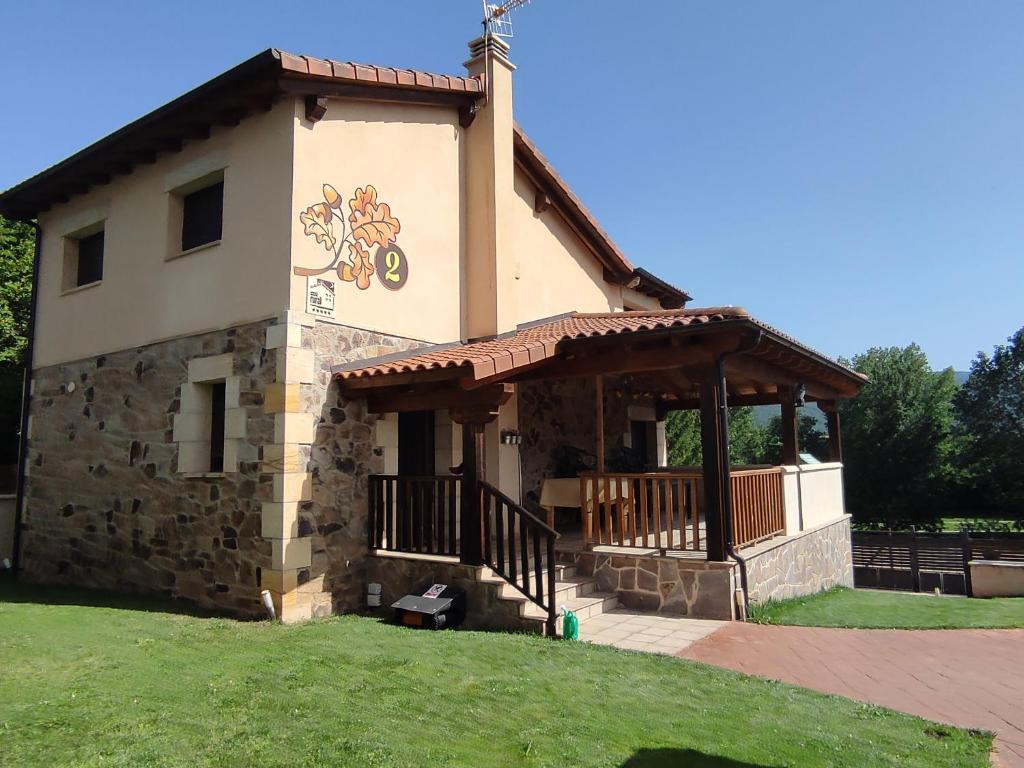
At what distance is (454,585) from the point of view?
23.5 feet

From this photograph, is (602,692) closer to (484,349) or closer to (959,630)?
(484,349)

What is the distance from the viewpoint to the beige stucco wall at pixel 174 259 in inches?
299

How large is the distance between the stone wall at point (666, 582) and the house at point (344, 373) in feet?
0.09

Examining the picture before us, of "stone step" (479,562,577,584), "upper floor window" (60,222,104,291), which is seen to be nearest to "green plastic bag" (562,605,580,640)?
"stone step" (479,562,577,584)

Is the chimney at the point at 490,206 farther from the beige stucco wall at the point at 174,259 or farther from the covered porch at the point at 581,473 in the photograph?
the beige stucco wall at the point at 174,259

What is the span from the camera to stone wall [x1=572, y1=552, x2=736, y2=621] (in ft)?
23.5

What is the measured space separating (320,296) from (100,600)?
14.6ft

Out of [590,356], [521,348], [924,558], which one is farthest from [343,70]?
[924,558]

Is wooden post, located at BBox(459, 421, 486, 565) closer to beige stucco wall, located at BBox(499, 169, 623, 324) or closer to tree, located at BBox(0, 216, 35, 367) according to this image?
beige stucco wall, located at BBox(499, 169, 623, 324)

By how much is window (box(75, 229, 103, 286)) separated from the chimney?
18.2 ft

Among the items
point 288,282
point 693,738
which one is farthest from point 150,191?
point 693,738

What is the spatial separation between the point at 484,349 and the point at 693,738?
→ 4.72 m

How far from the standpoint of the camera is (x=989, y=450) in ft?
108

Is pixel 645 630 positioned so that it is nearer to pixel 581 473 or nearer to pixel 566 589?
pixel 566 589
